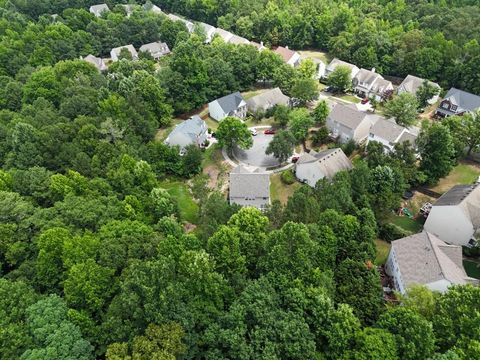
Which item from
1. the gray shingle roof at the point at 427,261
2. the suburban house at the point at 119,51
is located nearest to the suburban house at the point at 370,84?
the gray shingle roof at the point at 427,261

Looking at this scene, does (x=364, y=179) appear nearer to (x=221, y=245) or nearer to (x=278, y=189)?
(x=278, y=189)

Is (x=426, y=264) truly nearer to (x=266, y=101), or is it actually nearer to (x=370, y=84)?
(x=266, y=101)

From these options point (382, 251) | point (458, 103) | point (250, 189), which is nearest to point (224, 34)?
point (458, 103)

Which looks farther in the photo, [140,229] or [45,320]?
[140,229]

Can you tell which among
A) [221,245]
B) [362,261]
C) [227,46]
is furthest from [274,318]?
[227,46]

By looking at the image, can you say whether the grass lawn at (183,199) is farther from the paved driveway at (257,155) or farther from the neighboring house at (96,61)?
the neighboring house at (96,61)

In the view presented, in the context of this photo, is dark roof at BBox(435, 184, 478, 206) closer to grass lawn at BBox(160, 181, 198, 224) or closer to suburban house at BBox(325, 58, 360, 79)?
grass lawn at BBox(160, 181, 198, 224)
